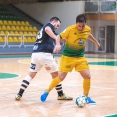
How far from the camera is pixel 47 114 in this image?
6465mm

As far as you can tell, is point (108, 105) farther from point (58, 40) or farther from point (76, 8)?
point (76, 8)

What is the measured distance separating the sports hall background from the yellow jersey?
19280 millimetres

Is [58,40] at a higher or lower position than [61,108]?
higher

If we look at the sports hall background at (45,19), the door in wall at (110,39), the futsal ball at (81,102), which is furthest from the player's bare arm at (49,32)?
the door in wall at (110,39)

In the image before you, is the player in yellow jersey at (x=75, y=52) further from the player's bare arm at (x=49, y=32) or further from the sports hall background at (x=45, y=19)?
the sports hall background at (x=45, y=19)

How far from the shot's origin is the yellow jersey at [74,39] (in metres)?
7.32

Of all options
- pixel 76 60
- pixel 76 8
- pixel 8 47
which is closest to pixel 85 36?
pixel 76 60

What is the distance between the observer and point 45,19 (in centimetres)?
3153

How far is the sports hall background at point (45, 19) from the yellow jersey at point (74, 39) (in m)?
19.3

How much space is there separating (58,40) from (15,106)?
1.59m

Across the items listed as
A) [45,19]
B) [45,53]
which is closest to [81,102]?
[45,53]

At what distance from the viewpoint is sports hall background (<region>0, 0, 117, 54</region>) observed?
27281 mm

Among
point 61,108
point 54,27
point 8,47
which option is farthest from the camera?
point 8,47

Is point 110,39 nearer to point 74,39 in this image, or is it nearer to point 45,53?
point 45,53
